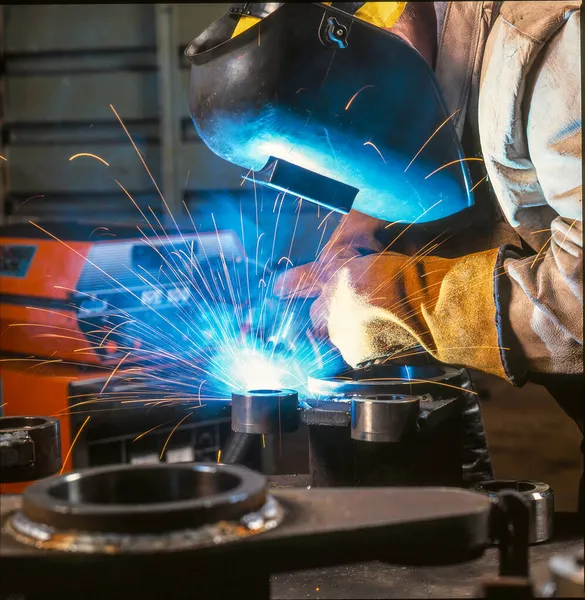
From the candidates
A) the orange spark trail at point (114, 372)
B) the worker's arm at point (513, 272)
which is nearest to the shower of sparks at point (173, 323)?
the orange spark trail at point (114, 372)

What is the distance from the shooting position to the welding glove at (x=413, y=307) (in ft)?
5.76

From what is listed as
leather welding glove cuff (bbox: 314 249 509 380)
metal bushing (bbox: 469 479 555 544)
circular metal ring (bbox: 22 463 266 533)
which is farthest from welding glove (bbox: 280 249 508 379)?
circular metal ring (bbox: 22 463 266 533)

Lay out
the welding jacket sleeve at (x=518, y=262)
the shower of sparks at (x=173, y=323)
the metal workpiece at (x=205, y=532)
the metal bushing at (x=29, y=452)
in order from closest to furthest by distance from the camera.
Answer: the metal workpiece at (x=205, y=532), the metal bushing at (x=29, y=452), the welding jacket sleeve at (x=518, y=262), the shower of sparks at (x=173, y=323)

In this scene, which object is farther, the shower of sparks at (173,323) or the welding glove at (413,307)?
the shower of sparks at (173,323)

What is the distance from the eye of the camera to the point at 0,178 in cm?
336

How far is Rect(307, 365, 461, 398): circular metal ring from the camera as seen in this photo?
1670 millimetres

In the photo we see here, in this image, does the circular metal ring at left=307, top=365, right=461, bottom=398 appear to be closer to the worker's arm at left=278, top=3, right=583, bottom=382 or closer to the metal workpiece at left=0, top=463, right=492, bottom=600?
the worker's arm at left=278, top=3, right=583, bottom=382

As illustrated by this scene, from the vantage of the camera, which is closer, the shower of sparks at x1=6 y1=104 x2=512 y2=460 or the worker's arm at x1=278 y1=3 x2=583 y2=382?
the worker's arm at x1=278 y1=3 x2=583 y2=382

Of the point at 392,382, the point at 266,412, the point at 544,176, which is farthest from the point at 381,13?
the point at 266,412

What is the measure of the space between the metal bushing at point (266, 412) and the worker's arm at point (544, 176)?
472 millimetres

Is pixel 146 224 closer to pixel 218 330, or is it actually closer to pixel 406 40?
pixel 218 330

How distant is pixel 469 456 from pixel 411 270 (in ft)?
1.59

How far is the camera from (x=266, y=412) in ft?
5.23

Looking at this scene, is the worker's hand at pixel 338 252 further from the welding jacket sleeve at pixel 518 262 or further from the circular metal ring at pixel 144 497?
the circular metal ring at pixel 144 497
